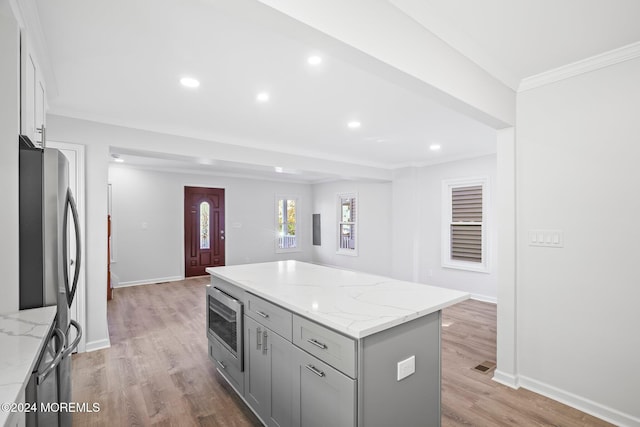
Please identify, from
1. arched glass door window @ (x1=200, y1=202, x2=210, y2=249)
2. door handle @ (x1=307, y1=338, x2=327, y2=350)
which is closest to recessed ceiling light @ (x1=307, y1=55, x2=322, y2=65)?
door handle @ (x1=307, y1=338, x2=327, y2=350)

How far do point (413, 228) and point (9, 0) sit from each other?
582 centimetres

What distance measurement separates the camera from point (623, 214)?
2.06 meters

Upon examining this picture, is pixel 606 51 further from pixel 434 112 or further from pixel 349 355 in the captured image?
pixel 349 355

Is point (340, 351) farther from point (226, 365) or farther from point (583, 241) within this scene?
point (583, 241)

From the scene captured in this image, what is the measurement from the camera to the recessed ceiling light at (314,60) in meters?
2.11

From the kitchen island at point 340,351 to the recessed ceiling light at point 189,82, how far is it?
159 cm

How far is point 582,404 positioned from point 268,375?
2.18 m

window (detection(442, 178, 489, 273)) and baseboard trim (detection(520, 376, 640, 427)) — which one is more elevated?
window (detection(442, 178, 489, 273))

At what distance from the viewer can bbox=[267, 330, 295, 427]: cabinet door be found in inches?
67.8

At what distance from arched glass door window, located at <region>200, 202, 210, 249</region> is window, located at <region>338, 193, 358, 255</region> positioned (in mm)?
3140

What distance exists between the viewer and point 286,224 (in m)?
8.41

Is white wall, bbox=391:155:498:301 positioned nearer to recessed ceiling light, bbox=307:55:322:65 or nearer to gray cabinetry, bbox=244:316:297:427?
recessed ceiling light, bbox=307:55:322:65

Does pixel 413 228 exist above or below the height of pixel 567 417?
above

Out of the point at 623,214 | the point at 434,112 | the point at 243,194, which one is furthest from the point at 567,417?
the point at 243,194
